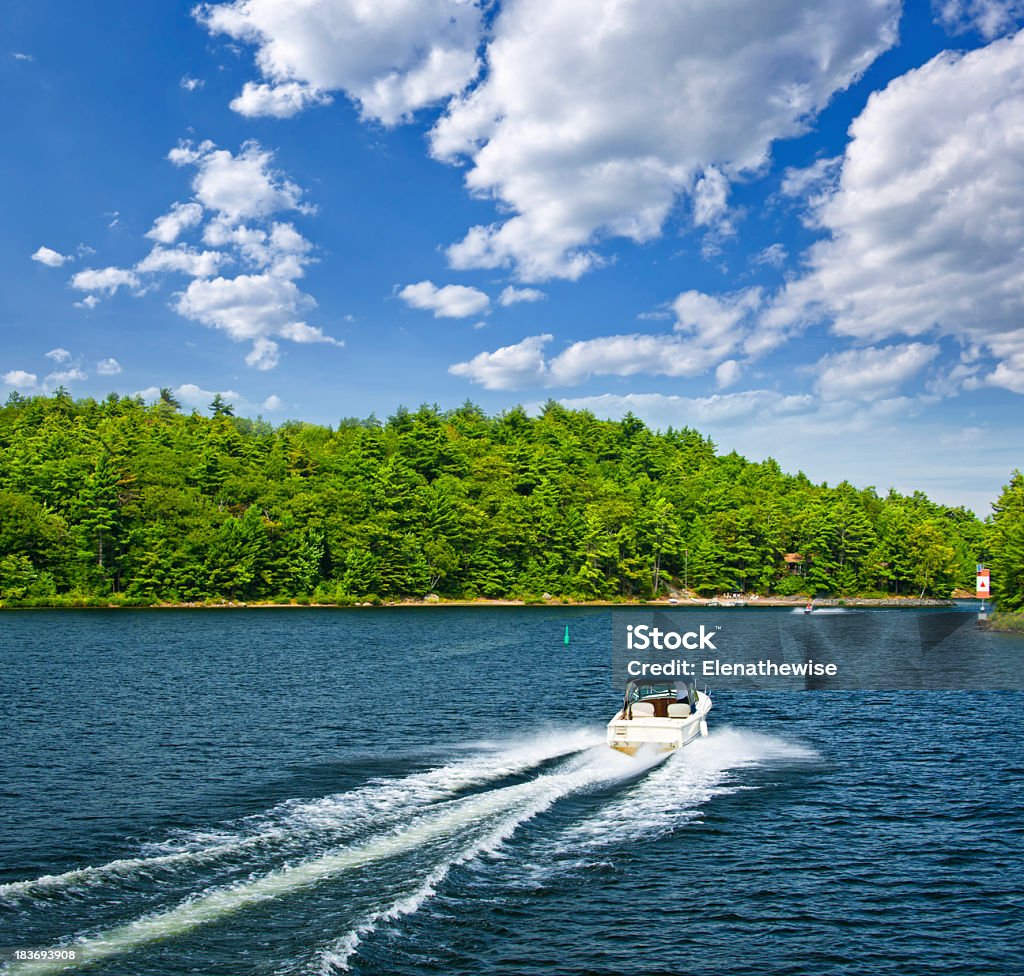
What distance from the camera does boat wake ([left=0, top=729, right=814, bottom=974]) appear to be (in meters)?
18.7

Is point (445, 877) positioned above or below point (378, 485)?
below

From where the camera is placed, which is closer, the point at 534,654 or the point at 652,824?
the point at 652,824

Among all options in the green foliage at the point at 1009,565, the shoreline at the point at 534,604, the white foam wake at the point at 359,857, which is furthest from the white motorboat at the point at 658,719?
the shoreline at the point at 534,604

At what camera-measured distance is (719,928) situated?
19.9 m

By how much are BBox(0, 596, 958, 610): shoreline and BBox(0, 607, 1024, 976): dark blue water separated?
81.2 m

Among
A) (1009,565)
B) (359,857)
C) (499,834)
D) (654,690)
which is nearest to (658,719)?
(654,690)

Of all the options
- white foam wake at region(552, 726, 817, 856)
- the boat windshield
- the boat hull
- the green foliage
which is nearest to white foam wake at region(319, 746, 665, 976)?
the boat hull

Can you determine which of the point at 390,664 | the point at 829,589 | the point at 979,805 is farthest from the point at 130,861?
the point at 829,589

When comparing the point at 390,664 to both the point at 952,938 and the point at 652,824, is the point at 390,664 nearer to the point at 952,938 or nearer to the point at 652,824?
the point at 652,824

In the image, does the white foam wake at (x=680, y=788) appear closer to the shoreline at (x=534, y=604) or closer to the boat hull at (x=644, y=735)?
the boat hull at (x=644, y=735)

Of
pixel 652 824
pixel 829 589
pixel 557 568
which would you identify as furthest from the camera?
pixel 829 589

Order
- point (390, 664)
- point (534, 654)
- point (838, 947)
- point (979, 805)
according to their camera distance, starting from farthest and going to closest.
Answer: point (534, 654), point (390, 664), point (979, 805), point (838, 947)

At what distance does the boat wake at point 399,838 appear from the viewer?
18.7m

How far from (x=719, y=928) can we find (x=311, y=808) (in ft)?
44.0
